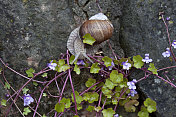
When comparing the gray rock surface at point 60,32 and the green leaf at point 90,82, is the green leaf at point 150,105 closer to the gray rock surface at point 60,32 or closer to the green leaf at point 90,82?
the gray rock surface at point 60,32

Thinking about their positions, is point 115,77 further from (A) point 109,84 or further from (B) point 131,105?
(B) point 131,105

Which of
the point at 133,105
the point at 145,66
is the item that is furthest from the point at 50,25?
the point at 133,105

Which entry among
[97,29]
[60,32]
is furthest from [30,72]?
[97,29]

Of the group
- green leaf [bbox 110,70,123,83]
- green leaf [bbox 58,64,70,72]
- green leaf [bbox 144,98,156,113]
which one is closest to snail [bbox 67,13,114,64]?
green leaf [bbox 58,64,70,72]

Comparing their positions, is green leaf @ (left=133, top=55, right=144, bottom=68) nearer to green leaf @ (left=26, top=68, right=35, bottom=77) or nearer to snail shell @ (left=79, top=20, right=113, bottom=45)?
snail shell @ (left=79, top=20, right=113, bottom=45)

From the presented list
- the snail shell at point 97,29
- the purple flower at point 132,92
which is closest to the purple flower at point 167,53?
the purple flower at point 132,92
